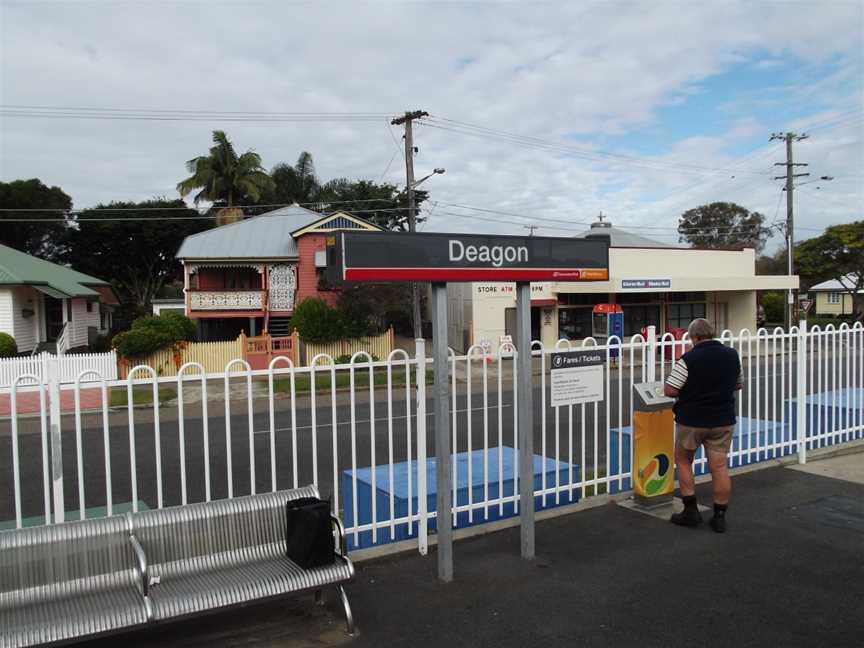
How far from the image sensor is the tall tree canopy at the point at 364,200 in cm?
4628

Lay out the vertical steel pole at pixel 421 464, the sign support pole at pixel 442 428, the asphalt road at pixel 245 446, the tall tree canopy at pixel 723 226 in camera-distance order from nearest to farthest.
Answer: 1. the sign support pole at pixel 442 428
2. the vertical steel pole at pixel 421 464
3. the asphalt road at pixel 245 446
4. the tall tree canopy at pixel 723 226

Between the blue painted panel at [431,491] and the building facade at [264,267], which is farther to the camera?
the building facade at [264,267]

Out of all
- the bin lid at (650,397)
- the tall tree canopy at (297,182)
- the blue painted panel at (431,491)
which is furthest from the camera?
the tall tree canopy at (297,182)

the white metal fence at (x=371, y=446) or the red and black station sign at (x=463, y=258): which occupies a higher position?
the red and black station sign at (x=463, y=258)

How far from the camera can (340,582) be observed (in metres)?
3.90

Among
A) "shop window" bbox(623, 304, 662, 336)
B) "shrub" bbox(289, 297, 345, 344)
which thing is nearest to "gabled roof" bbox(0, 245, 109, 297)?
"shrub" bbox(289, 297, 345, 344)

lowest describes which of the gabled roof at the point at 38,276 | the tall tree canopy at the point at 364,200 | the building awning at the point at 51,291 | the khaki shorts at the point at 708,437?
the khaki shorts at the point at 708,437

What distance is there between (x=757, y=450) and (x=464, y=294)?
21.5 m

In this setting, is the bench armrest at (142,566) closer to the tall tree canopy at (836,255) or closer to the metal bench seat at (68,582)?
the metal bench seat at (68,582)

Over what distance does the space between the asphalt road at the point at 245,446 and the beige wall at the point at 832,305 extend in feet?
180

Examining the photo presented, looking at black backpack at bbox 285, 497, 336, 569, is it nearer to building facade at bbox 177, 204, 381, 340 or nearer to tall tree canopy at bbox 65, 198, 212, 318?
building facade at bbox 177, 204, 381, 340

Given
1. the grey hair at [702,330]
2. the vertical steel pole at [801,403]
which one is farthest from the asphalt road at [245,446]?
the grey hair at [702,330]

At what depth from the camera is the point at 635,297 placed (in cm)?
3148

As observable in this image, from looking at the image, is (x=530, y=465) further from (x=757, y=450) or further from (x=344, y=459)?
(x=344, y=459)
